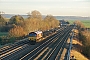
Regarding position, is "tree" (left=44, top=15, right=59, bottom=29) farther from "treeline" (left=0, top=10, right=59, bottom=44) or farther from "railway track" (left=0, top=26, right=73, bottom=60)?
"railway track" (left=0, top=26, right=73, bottom=60)

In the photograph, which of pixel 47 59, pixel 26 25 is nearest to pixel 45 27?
pixel 26 25

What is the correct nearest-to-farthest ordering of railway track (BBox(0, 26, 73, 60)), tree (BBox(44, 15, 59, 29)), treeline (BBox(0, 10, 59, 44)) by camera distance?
railway track (BBox(0, 26, 73, 60))
treeline (BBox(0, 10, 59, 44))
tree (BBox(44, 15, 59, 29))

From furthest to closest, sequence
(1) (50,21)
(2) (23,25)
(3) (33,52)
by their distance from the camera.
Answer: (1) (50,21)
(2) (23,25)
(3) (33,52)

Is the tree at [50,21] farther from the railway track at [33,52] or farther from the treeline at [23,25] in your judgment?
the railway track at [33,52]

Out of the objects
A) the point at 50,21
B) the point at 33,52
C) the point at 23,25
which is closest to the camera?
the point at 33,52

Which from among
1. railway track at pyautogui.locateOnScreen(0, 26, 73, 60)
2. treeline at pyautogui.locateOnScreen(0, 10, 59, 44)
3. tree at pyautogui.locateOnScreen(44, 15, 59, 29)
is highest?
railway track at pyautogui.locateOnScreen(0, 26, 73, 60)

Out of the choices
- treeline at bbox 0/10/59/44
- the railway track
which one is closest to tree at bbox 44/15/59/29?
treeline at bbox 0/10/59/44

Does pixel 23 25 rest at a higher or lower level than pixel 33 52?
lower

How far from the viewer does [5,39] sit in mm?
63250

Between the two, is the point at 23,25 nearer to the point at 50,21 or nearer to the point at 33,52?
the point at 33,52

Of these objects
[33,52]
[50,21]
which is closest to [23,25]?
[33,52]

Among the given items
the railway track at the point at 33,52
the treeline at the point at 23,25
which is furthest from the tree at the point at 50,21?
the railway track at the point at 33,52

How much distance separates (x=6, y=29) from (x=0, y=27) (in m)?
4.35

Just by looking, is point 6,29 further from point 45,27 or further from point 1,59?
point 1,59
